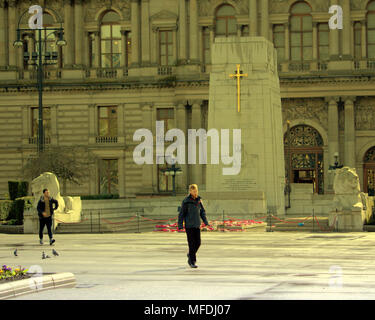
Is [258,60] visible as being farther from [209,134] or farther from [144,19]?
[144,19]

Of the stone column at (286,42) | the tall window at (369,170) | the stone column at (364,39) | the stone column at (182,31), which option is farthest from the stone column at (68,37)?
the tall window at (369,170)

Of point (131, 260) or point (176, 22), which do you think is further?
point (176, 22)

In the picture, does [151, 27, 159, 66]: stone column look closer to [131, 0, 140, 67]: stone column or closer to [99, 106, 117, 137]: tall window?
[131, 0, 140, 67]: stone column

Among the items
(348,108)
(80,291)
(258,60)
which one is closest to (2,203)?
(258,60)

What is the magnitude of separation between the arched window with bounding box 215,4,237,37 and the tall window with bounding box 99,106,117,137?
1036cm

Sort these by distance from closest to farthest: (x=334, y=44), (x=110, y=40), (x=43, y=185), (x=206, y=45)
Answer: (x=43, y=185) → (x=334, y=44) → (x=206, y=45) → (x=110, y=40)

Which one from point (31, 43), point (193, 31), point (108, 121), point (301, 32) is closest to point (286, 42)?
point (301, 32)

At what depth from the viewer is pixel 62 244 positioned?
2783 centimetres

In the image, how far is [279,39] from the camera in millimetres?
68250

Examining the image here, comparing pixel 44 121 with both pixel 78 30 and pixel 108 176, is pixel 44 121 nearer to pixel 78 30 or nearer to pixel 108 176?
pixel 108 176

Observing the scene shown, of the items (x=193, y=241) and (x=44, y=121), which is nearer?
(x=193, y=241)

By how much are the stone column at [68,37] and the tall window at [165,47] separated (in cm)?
721

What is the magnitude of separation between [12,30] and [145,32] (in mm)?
11049
